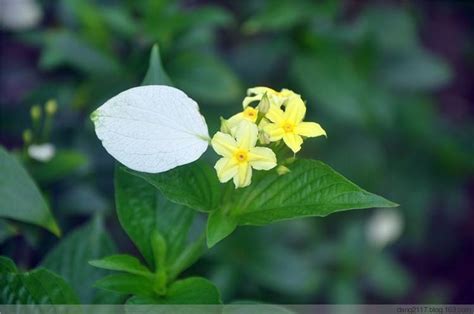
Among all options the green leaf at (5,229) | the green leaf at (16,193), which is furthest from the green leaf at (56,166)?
the green leaf at (16,193)

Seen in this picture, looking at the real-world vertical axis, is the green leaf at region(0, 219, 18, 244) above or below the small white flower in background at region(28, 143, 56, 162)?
below

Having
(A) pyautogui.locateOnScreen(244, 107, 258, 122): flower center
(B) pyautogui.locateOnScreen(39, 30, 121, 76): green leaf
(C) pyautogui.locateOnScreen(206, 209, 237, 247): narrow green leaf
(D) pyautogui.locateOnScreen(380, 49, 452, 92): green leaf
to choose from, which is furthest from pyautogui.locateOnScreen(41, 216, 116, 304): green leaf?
(D) pyautogui.locateOnScreen(380, 49, 452, 92): green leaf

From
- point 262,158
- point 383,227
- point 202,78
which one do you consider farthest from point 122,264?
point 383,227

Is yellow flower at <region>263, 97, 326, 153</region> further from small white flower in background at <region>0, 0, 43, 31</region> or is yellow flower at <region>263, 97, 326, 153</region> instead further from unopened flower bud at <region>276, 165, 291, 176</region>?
small white flower in background at <region>0, 0, 43, 31</region>

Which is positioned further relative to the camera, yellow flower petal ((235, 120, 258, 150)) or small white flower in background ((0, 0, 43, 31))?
small white flower in background ((0, 0, 43, 31))

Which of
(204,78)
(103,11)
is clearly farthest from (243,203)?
(103,11)

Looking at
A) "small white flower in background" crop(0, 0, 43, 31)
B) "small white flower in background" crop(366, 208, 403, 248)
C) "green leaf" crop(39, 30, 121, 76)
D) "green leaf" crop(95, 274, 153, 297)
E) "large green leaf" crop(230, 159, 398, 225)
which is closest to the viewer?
"large green leaf" crop(230, 159, 398, 225)

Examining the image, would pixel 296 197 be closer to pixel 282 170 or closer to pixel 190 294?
pixel 282 170
